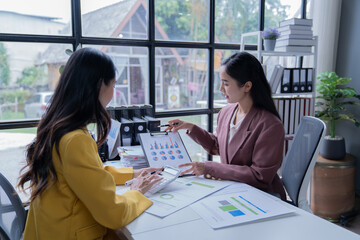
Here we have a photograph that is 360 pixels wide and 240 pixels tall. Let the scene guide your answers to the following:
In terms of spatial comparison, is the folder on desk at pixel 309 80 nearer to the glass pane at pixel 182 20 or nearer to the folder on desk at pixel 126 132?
the glass pane at pixel 182 20

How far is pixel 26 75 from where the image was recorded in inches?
92.0

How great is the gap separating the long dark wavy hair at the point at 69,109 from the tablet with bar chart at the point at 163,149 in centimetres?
61

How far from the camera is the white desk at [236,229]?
1.04m

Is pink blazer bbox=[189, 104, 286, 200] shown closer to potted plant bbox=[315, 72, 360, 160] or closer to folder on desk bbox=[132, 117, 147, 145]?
folder on desk bbox=[132, 117, 147, 145]

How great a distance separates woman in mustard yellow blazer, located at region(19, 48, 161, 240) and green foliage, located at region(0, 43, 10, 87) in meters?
1.36

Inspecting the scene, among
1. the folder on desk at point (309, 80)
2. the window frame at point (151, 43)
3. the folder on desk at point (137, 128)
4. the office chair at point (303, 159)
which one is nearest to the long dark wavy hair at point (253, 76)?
the office chair at point (303, 159)

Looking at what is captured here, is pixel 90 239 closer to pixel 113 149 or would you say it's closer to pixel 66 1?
pixel 113 149

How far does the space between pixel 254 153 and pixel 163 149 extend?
1.65 feet

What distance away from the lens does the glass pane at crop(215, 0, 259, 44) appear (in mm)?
3027

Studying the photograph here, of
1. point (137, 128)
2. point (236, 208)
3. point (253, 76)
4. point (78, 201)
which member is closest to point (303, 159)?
point (253, 76)

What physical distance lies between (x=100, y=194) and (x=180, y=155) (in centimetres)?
77

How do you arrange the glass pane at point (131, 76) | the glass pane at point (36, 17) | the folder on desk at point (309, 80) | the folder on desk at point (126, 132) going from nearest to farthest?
the folder on desk at point (126, 132), the glass pane at point (36, 17), the glass pane at point (131, 76), the folder on desk at point (309, 80)

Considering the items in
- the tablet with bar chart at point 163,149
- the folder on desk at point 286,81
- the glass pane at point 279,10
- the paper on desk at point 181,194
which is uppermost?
the glass pane at point 279,10

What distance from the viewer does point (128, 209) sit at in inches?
45.0
